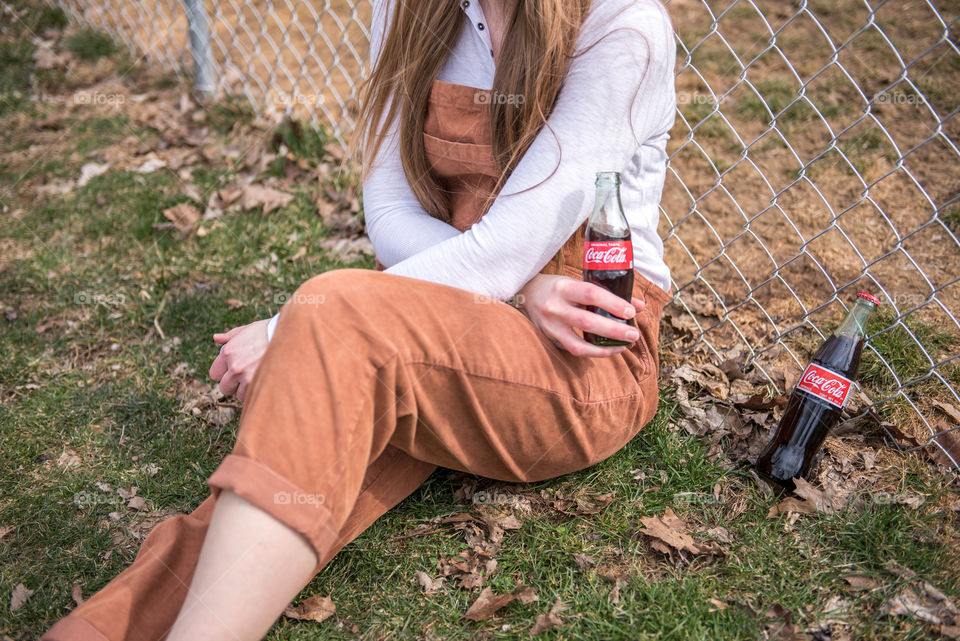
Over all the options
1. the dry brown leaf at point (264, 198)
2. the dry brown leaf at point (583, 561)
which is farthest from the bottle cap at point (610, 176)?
the dry brown leaf at point (264, 198)

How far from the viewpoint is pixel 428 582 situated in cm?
196

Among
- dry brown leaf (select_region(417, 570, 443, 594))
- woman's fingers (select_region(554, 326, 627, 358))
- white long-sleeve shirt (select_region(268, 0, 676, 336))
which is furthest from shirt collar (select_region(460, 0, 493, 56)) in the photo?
dry brown leaf (select_region(417, 570, 443, 594))

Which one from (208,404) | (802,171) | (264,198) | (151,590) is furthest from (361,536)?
(264,198)

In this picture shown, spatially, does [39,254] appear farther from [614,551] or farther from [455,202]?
[614,551]

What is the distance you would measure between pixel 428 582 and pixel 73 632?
2.79 feet

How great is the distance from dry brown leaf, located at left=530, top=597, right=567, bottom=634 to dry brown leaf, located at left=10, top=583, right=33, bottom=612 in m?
1.38

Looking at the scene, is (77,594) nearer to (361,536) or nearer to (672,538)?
(361,536)

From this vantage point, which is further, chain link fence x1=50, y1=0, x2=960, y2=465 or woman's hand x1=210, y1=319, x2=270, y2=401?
chain link fence x1=50, y1=0, x2=960, y2=465

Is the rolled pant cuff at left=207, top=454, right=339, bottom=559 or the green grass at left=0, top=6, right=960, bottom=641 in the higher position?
the rolled pant cuff at left=207, top=454, right=339, bottom=559

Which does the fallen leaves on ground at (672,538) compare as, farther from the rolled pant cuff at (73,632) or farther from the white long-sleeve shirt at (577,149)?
the rolled pant cuff at (73,632)

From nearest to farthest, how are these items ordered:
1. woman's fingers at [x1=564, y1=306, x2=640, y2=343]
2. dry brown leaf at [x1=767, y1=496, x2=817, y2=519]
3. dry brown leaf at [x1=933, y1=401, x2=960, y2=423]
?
woman's fingers at [x1=564, y1=306, x2=640, y2=343], dry brown leaf at [x1=767, y1=496, x2=817, y2=519], dry brown leaf at [x1=933, y1=401, x2=960, y2=423]

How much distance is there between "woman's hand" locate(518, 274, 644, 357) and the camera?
64.8 inches

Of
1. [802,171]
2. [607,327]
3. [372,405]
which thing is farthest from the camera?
[802,171]

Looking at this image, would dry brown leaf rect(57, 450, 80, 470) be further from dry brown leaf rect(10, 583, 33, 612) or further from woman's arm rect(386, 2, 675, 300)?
woman's arm rect(386, 2, 675, 300)
